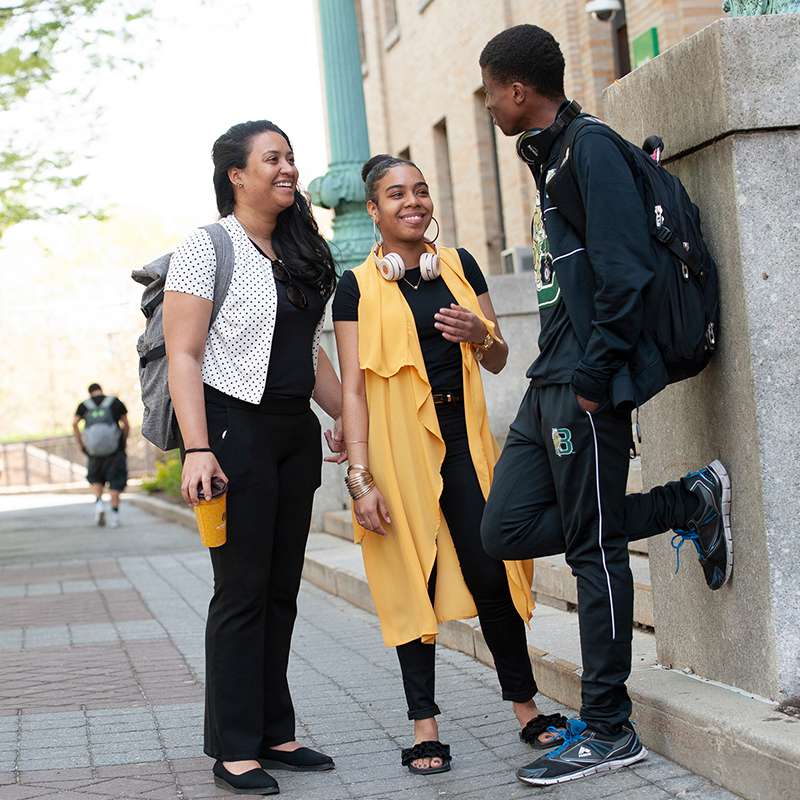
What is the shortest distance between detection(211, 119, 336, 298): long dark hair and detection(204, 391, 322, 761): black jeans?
461mm

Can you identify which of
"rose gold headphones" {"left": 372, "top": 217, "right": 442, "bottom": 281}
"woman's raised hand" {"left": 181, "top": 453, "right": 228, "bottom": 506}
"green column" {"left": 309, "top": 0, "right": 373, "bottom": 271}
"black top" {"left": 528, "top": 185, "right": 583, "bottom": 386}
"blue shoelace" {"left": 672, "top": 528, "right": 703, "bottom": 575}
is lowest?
"blue shoelace" {"left": 672, "top": 528, "right": 703, "bottom": 575}

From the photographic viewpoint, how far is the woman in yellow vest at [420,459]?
4.85 m

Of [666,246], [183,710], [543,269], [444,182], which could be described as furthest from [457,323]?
[444,182]

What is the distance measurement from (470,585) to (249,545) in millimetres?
806

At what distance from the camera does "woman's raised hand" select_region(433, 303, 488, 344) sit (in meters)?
4.82

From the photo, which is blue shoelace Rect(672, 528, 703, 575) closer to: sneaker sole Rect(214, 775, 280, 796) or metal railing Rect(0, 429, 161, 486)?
sneaker sole Rect(214, 775, 280, 796)

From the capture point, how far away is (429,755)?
189 inches

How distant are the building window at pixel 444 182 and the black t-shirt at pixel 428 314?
1753 cm

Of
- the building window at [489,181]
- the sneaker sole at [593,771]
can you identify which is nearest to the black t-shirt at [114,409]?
the building window at [489,181]

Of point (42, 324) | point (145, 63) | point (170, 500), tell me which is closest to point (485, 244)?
point (145, 63)

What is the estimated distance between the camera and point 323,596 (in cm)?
994

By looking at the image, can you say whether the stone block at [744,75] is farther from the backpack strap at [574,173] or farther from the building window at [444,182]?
the building window at [444,182]

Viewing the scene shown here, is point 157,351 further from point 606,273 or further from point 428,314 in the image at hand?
point 606,273

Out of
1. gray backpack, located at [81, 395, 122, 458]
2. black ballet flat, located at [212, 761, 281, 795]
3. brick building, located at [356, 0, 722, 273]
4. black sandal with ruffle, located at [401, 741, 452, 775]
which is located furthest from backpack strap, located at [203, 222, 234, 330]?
gray backpack, located at [81, 395, 122, 458]
